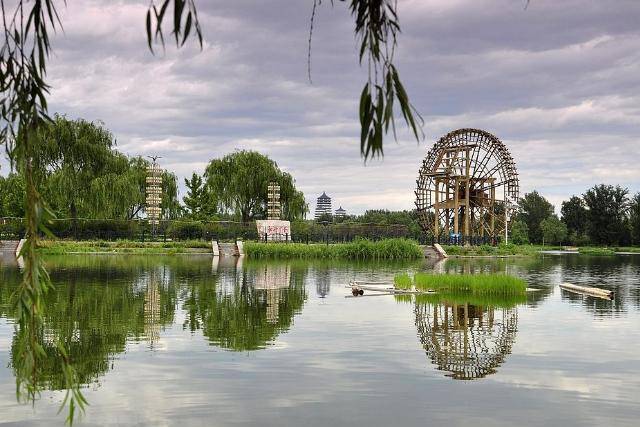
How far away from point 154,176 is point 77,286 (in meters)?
30.6

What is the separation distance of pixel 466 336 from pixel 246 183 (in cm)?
4688

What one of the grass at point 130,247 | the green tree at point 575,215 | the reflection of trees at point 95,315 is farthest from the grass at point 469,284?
the green tree at point 575,215

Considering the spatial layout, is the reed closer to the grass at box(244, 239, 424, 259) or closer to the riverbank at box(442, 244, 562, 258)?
the grass at box(244, 239, 424, 259)

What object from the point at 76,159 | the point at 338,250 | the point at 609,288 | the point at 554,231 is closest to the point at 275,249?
the point at 338,250

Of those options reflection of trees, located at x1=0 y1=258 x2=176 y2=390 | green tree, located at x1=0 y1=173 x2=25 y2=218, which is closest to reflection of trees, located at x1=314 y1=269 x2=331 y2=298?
reflection of trees, located at x1=0 y1=258 x2=176 y2=390

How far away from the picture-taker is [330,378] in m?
A: 10.1

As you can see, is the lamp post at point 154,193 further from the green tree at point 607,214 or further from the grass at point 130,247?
the green tree at point 607,214

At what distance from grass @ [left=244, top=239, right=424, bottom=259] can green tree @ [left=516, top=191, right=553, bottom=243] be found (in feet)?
159

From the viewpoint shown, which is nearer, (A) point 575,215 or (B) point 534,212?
(A) point 575,215

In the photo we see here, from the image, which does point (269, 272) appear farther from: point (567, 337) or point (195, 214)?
point (195, 214)

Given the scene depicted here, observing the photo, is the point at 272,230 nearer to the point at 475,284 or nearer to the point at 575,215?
the point at 475,284

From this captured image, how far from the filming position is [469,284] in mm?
22734

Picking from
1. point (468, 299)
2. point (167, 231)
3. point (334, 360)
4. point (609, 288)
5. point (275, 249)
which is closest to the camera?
point (334, 360)

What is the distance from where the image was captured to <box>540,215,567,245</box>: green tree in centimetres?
8419
